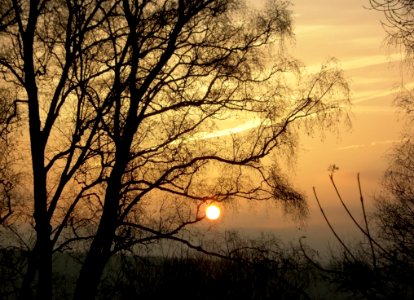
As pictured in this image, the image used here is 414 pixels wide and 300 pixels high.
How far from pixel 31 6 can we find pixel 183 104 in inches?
185

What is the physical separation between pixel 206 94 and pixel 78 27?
153 inches

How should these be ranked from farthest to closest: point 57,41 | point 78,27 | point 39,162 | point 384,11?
1. point 57,41
2. point 78,27
3. point 39,162
4. point 384,11

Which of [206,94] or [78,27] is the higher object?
[78,27]

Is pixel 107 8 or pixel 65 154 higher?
pixel 107 8

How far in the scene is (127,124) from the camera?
49.7ft

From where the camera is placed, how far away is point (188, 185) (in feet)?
53.9

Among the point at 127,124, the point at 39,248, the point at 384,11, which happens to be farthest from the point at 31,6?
the point at 384,11

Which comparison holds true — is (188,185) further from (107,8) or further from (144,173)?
(107,8)

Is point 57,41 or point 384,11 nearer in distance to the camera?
point 384,11

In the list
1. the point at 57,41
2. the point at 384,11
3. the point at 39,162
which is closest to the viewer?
the point at 384,11

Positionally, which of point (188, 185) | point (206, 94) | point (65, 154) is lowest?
point (188, 185)

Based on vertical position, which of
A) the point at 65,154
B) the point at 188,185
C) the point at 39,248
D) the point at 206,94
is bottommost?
the point at 39,248

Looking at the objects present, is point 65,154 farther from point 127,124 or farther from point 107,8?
point 107,8

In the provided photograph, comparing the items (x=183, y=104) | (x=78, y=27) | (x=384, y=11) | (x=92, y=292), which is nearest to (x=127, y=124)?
(x=183, y=104)
